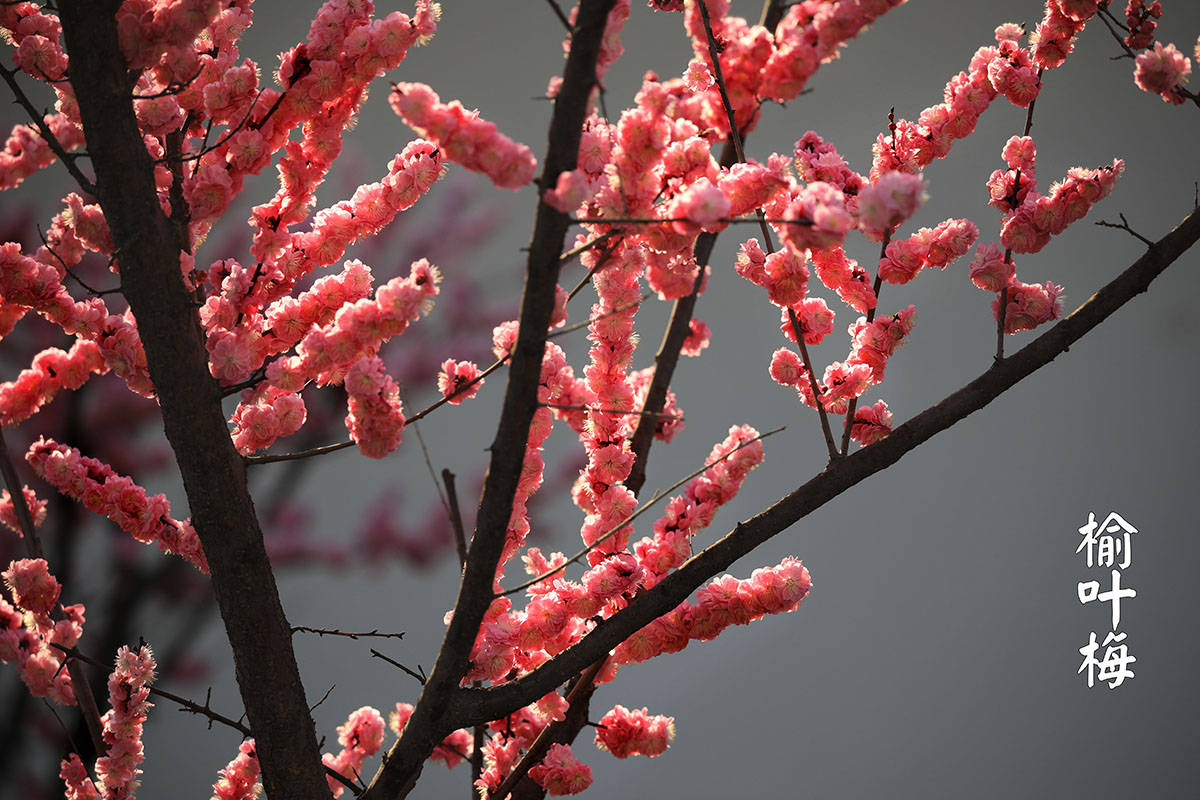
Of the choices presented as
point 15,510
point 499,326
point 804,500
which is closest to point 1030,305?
point 804,500

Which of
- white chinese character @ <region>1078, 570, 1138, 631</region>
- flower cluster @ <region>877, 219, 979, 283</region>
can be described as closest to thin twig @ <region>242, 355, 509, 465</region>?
flower cluster @ <region>877, 219, 979, 283</region>

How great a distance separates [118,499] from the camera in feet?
2.86

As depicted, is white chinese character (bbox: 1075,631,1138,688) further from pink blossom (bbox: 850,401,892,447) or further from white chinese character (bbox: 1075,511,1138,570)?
pink blossom (bbox: 850,401,892,447)

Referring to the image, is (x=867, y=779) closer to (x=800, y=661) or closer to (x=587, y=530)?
(x=800, y=661)

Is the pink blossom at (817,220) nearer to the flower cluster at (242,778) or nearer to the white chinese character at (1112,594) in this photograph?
A: the flower cluster at (242,778)

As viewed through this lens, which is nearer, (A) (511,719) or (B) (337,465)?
(A) (511,719)

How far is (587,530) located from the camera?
89cm

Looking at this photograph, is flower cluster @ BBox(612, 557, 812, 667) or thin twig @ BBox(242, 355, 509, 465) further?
flower cluster @ BBox(612, 557, 812, 667)

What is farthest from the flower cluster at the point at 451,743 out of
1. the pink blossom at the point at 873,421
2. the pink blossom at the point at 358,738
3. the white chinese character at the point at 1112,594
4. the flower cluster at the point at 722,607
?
the white chinese character at the point at 1112,594

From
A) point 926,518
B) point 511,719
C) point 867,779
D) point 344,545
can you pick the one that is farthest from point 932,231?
point 867,779

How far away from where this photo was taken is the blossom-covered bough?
0.66 metres

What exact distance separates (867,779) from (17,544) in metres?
1.51

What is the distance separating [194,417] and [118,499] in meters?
0.23

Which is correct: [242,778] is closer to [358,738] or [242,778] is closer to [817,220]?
[358,738]
